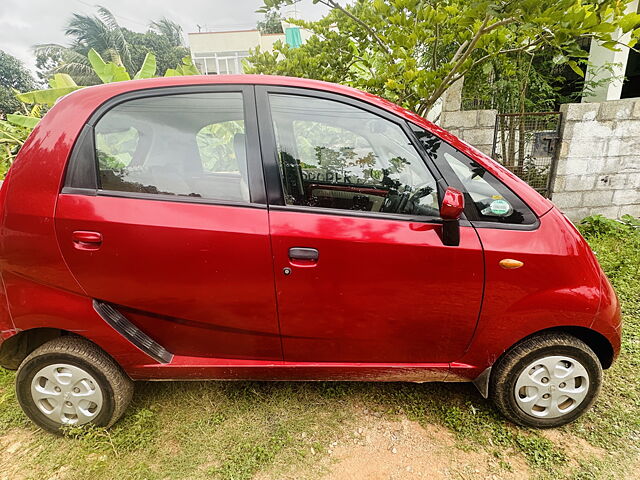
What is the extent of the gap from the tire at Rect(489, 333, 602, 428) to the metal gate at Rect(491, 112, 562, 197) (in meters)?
3.33

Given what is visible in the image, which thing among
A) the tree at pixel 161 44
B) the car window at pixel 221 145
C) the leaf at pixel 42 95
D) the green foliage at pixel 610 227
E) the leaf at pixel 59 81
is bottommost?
the green foliage at pixel 610 227

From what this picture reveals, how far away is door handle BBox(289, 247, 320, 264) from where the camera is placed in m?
1.69

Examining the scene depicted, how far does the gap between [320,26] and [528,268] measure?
145 inches

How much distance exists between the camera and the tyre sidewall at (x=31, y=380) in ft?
6.09

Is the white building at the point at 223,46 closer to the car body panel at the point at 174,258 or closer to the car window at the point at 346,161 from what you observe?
the car window at the point at 346,161

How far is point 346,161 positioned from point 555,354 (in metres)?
1.46

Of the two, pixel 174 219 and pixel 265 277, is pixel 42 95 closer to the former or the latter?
pixel 174 219

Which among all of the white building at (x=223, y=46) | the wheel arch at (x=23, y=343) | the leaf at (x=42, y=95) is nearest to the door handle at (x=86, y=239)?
the wheel arch at (x=23, y=343)

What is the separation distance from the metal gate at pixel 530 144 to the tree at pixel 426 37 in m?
0.86

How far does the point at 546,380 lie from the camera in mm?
1941

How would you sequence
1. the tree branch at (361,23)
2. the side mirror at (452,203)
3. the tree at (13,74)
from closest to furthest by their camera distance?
1. the side mirror at (452,203)
2. the tree branch at (361,23)
3. the tree at (13,74)

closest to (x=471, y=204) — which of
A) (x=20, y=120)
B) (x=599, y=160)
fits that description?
(x=599, y=160)

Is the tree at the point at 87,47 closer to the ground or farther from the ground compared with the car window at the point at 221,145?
farther from the ground

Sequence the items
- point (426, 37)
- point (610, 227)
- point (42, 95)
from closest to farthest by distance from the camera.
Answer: point (426, 37) < point (42, 95) < point (610, 227)
